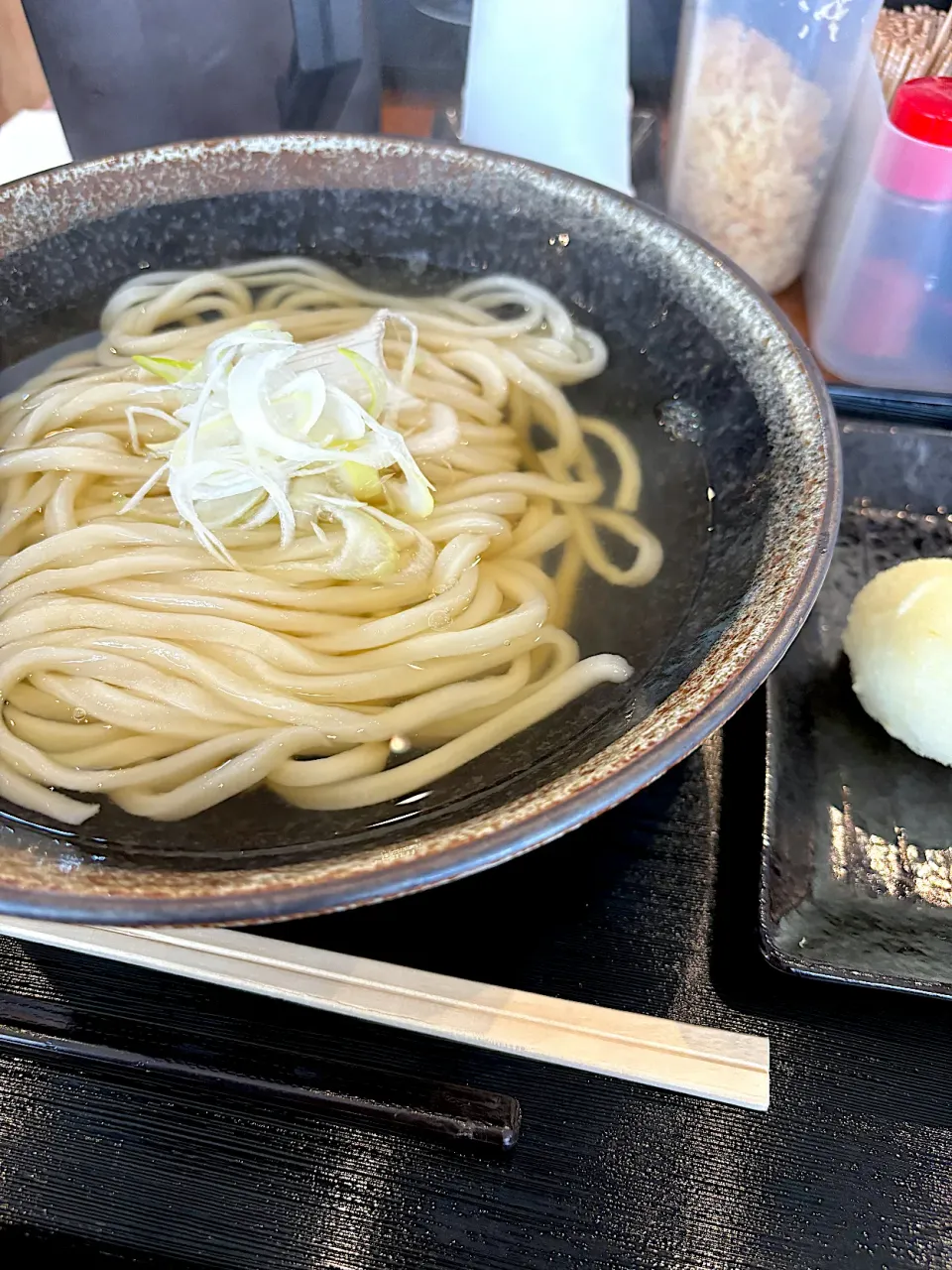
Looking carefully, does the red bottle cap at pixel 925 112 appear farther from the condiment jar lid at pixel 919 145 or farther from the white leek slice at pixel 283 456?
the white leek slice at pixel 283 456

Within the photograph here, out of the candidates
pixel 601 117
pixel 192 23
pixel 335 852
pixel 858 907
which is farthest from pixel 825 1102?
pixel 192 23

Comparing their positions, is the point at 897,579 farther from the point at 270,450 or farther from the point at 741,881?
the point at 270,450

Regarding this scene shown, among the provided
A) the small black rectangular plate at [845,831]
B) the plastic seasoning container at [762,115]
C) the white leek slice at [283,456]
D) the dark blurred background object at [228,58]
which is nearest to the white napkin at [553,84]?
the plastic seasoning container at [762,115]

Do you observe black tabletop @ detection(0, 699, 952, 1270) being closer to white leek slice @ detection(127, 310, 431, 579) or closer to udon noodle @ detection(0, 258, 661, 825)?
udon noodle @ detection(0, 258, 661, 825)

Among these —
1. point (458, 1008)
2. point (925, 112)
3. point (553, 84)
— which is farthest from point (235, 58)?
point (458, 1008)

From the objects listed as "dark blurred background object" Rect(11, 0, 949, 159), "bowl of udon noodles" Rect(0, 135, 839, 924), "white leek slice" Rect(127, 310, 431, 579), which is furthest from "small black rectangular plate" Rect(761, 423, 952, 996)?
"dark blurred background object" Rect(11, 0, 949, 159)

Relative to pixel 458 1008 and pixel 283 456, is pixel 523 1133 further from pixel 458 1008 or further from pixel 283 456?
pixel 283 456
